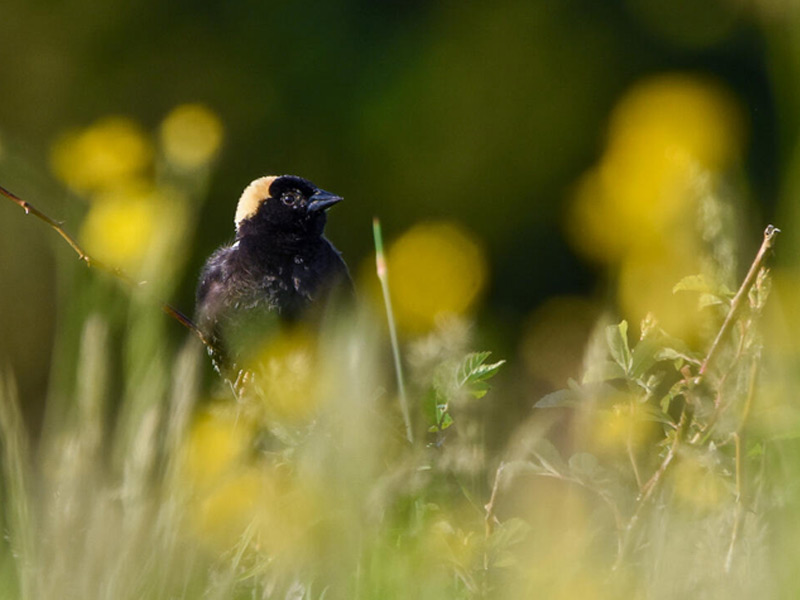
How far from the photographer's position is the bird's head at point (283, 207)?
129 inches

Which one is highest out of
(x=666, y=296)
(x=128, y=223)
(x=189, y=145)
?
(x=189, y=145)

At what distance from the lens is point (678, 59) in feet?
19.2

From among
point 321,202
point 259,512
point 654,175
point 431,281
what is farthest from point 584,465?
point 321,202

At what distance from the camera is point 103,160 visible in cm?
225

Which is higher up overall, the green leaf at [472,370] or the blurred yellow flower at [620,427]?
the green leaf at [472,370]

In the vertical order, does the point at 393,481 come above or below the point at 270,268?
above

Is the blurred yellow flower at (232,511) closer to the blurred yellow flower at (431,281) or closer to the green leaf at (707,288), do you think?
the blurred yellow flower at (431,281)

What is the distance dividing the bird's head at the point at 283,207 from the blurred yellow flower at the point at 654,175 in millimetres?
774

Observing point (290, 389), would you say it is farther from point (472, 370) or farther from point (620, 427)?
point (620, 427)

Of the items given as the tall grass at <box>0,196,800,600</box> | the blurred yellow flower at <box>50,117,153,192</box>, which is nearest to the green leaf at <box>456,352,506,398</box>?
the tall grass at <box>0,196,800,600</box>

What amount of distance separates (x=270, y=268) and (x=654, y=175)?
3.59 feet

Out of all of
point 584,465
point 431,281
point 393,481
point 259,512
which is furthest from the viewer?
point 431,281

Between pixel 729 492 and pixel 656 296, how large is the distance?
14.1 inches

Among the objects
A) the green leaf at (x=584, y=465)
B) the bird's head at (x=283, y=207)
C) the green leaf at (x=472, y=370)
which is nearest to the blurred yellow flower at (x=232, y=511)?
the green leaf at (x=472, y=370)
